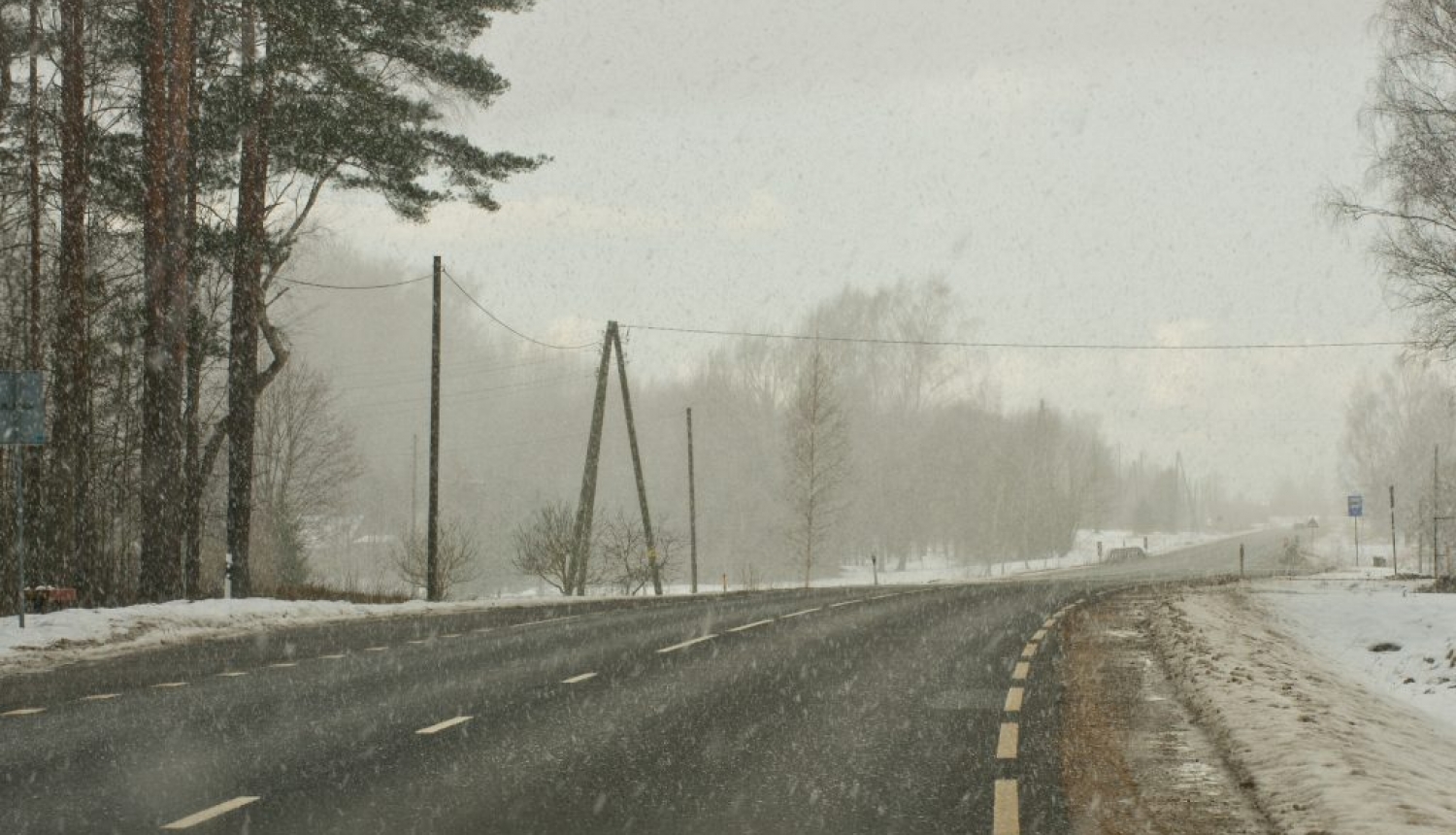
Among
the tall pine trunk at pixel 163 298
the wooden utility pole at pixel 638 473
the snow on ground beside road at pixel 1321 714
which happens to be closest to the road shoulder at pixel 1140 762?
the snow on ground beside road at pixel 1321 714

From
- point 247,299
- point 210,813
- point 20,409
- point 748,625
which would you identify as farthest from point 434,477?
point 210,813

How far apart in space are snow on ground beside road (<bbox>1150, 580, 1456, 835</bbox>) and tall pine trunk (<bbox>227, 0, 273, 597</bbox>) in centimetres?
1642

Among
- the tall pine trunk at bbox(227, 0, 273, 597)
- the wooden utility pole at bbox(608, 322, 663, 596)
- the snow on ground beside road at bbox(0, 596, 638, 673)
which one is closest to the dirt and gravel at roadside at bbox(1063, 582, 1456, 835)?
the snow on ground beside road at bbox(0, 596, 638, 673)

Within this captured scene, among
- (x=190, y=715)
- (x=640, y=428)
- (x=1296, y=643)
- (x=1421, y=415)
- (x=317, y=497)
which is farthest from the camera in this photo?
(x=640, y=428)

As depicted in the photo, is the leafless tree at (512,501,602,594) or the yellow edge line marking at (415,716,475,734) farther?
the leafless tree at (512,501,602,594)

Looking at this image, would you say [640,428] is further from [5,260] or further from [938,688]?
[938,688]

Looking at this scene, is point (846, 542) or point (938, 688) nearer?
point (938, 688)

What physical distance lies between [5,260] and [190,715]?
58.5ft

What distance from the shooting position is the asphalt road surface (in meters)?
5.93

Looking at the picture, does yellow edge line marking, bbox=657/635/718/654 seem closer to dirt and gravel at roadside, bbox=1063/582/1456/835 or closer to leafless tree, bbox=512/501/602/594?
dirt and gravel at roadside, bbox=1063/582/1456/835

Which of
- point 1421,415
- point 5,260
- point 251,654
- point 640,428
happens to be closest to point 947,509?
point 640,428

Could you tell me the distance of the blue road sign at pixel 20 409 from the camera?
48.2ft

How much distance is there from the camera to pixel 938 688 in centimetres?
1019

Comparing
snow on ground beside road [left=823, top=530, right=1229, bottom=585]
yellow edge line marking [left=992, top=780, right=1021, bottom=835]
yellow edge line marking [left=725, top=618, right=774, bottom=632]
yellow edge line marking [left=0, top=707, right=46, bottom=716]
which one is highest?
yellow edge line marking [left=992, top=780, right=1021, bottom=835]
